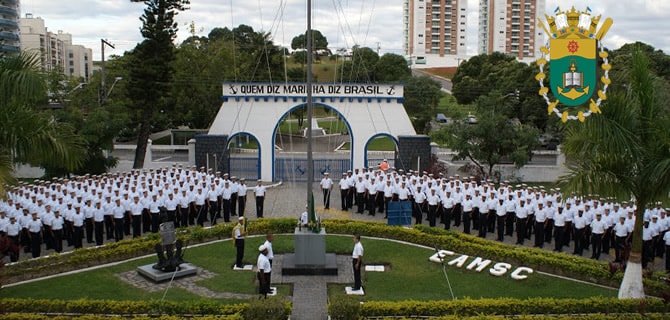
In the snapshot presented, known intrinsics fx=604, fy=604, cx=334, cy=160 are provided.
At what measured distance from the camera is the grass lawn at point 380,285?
948cm

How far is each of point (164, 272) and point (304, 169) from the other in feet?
38.7

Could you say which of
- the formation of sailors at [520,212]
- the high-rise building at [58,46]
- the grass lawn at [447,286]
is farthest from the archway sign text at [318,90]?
the high-rise building at [58,46]

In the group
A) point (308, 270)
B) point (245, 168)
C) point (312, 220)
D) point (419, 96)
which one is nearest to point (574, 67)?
point (312, 220)

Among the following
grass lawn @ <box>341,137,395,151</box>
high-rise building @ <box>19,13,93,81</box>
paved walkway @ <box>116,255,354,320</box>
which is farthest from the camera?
high-rise building @ <box>19,13,93,81</box>

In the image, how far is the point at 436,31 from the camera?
7862 cm

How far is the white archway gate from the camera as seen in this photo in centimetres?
2117

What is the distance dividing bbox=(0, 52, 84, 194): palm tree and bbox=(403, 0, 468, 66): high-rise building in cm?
7175

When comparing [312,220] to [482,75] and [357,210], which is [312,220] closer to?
[357,210]

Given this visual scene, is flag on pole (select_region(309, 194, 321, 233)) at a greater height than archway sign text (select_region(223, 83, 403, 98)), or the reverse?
archway sign text (select_region(223, 83, 403, 98))

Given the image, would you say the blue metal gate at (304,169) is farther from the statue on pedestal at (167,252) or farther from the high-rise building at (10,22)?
the high-rise building at (10,22)

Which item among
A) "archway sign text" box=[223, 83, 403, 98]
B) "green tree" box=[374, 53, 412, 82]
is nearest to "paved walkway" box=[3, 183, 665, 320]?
"archway sign text" box=[223, 83, 403, 98]

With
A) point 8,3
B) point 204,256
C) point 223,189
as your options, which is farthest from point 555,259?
point 8,3

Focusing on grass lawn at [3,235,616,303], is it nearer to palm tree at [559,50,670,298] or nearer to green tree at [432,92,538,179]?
palm tree at [559,50,670,298]

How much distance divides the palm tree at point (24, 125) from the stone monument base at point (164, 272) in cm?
249
